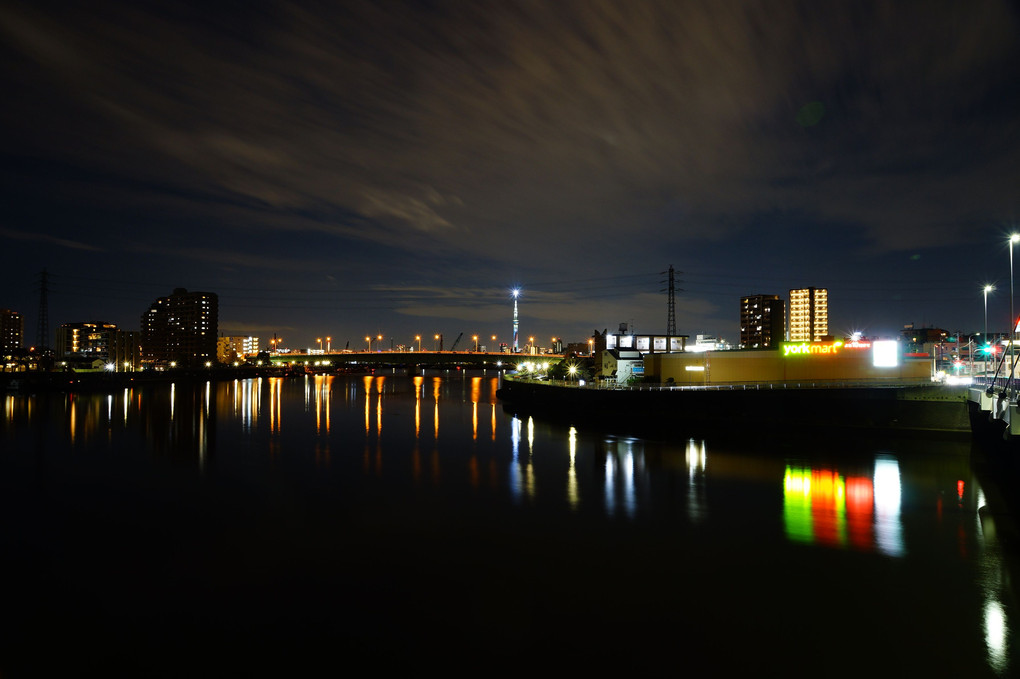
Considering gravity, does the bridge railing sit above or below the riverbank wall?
above

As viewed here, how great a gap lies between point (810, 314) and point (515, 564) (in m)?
166

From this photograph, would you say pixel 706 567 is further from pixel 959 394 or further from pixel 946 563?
pixel 959 394

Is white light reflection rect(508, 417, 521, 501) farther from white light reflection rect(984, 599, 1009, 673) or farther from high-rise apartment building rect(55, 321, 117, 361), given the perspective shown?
high-rise apartment building rect(55, 321, 117, 361)

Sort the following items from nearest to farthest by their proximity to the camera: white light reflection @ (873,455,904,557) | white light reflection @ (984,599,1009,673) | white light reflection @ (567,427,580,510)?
white light reflection @ (984,599,1009,673)
white light reflection @ (873,455,904,557)
white light reflection @ (567,427,580,510)

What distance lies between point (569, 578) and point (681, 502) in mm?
8101

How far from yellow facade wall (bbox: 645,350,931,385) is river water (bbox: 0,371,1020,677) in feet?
29.1

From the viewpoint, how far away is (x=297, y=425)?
1736 inches

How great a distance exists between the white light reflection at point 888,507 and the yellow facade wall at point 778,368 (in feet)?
38.8

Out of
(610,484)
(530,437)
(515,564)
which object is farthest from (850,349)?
(515,564)

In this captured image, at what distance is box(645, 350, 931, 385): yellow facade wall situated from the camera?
36.6m

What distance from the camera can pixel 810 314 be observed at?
158000 mm

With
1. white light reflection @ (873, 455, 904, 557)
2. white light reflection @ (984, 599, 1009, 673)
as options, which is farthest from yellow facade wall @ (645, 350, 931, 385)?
white light reflection @ (984, 599, 1009, 673)

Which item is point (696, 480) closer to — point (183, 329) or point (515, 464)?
point (515, 464)

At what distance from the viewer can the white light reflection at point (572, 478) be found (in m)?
19.9
